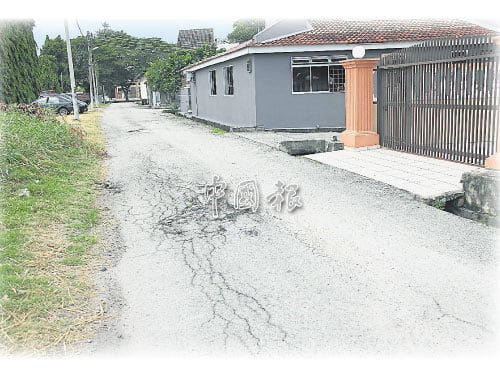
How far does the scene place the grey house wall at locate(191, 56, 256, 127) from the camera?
684 inches

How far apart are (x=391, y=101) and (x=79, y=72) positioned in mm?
59528

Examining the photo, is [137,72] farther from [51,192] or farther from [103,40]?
[51,192]

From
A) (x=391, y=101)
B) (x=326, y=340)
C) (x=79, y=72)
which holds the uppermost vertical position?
(x=79, y=72)

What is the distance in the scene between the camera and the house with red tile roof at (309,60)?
16047 mm

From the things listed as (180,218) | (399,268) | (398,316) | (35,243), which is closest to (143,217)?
(180,218)

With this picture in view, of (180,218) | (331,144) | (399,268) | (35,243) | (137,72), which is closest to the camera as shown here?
(399,268)

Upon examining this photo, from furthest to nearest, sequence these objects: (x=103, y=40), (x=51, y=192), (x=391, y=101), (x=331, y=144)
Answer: (x=103, y=40)
(x=331, y=144)
(x=391, y=101)
(x=51, y=192)

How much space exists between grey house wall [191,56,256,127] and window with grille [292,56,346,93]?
1472mm

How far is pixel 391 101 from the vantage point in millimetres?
10586

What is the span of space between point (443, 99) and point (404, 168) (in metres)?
1.47

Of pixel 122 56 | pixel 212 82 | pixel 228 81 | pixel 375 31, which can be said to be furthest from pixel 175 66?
pixel 122 56

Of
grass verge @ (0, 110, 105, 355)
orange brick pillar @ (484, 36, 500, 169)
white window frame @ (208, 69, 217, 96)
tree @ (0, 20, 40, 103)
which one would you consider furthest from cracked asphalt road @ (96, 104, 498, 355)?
white window frame @ (208, 69, 217, 96)

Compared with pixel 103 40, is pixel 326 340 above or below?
below

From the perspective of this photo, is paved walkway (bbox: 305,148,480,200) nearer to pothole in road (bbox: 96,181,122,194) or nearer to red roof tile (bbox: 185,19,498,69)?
pothole in road (bbox: 96,181,122,194)
